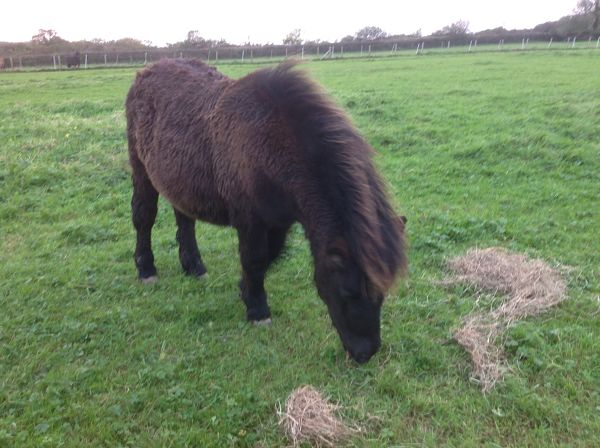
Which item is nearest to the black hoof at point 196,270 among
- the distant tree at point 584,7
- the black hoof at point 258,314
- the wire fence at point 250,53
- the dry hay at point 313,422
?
the black hoof at point 258,314

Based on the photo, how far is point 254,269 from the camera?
4.54 meters

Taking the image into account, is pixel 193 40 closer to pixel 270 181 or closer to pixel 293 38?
pixel 293 38

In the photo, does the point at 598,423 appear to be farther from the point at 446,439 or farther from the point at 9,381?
the point at 9,381

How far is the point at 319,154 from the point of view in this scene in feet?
12.6

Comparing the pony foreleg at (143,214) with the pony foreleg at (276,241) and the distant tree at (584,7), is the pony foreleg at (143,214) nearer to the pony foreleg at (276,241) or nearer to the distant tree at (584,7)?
the pony foreleg at (276,241)

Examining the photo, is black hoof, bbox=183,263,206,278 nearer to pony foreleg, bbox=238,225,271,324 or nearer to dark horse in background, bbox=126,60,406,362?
dark horse in background, bbox=126,60,406,362

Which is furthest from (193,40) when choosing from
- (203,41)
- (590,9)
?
(590,9)

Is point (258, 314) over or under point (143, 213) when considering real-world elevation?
under

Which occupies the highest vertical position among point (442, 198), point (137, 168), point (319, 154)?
point (319, 154)

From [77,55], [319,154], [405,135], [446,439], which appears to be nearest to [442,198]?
[405,135]

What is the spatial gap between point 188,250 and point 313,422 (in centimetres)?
290

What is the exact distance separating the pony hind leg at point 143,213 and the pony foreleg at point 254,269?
1.44m

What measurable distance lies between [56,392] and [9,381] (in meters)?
0.44

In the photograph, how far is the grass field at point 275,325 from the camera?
3379mm
